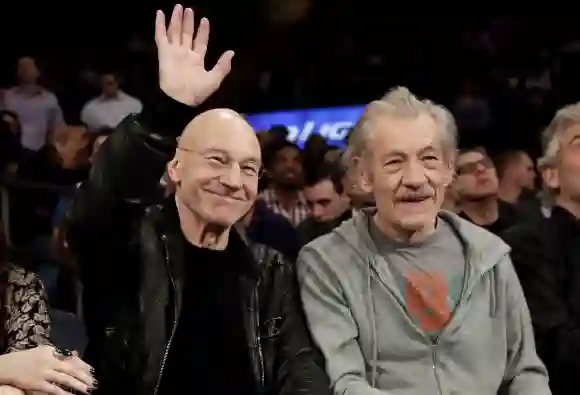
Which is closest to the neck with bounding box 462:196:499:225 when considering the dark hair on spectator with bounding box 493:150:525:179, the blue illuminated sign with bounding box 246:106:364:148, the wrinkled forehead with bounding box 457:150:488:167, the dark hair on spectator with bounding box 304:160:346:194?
the wrinkled forehead with bounding box 457:150:488:167

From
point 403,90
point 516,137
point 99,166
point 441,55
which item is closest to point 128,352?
point 99,166

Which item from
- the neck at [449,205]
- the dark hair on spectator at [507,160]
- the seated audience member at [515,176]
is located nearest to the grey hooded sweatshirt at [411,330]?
the neck at [449,205]

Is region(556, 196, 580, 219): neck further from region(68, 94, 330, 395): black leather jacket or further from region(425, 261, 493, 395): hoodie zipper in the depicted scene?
region(68, 94, 330, 395): black leather jacket

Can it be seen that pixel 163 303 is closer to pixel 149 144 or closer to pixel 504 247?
pixel 149 144

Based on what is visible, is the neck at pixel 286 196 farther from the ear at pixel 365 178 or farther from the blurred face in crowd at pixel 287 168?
the ear at pixel 365 178

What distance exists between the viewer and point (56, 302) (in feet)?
9.02

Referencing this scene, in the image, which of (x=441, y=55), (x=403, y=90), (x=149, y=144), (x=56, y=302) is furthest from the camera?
(x=441, y=55)

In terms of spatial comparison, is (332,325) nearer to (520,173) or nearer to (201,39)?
(201,39)

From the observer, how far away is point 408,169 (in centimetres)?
179

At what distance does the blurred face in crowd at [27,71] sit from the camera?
547cm

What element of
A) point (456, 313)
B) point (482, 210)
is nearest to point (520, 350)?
point (456, 313)

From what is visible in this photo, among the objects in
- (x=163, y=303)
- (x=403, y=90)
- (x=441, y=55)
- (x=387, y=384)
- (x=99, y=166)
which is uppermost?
(x=441, y=55)

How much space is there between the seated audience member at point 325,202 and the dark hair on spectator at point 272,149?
0.28 meters

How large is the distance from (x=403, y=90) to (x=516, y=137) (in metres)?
4.53
